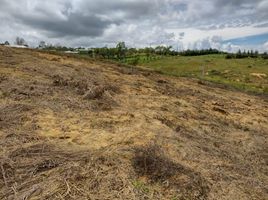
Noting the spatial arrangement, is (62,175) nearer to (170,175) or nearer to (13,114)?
(170,175)

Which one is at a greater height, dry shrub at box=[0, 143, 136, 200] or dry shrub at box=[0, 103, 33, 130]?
dry shrub at box=[0, 103, 33, 130]

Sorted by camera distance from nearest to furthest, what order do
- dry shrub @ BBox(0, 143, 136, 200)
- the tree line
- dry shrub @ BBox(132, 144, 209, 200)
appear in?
dry shrub @ BBox(0, 143, 136, 200), dry shrub @ BBox(132, 144, 209, 200), the tree line

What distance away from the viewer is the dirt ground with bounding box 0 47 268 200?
436 cm

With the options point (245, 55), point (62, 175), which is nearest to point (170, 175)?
point (62, 175)

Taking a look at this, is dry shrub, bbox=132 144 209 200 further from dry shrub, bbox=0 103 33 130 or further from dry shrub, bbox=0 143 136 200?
dry shrub, bbox=0 103 33 130

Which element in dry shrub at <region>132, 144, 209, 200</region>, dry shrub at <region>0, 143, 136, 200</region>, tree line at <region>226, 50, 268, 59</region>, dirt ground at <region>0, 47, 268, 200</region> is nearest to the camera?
dry shrub at <region>0, 143, 136, 200</region>

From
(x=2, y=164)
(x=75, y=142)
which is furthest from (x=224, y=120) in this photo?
(x=2, y=164)

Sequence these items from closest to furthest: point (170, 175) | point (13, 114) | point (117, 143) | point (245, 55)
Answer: point (170, 175)
point (117, 143)
point (13, 114)
point (245, 55)

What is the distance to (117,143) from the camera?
5742 mm

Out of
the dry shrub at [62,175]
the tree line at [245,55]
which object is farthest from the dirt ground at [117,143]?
the tree line at [245,55]

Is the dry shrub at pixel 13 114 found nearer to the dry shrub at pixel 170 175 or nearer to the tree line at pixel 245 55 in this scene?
the dry shrub at pixel 170 175

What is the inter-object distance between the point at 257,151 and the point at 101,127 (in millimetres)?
3119

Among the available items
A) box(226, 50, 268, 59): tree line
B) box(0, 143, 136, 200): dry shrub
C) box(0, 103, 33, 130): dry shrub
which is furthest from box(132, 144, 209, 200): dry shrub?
box(226, 50, 268, 59): tree line

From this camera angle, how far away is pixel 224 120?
937 centimetres
